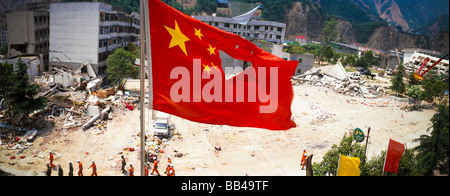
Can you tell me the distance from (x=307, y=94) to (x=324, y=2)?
352 feet

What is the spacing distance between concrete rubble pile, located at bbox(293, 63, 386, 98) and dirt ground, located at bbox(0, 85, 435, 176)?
685cm

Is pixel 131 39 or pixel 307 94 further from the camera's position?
pixel 131 39

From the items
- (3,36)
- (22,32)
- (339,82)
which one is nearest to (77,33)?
(22,32)

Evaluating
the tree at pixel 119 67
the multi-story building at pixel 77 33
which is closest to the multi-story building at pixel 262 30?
the multi-story building at pixel 77 33

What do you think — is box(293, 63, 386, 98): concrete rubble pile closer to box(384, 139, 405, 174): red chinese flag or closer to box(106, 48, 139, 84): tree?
box(106, 48, 139, 84): tree

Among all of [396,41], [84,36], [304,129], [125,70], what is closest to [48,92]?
[125,70]

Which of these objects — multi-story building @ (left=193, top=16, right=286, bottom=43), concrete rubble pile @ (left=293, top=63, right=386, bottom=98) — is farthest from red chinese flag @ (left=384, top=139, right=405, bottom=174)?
multi-story building @ (left=193, top=16, right=286, bottom=43)

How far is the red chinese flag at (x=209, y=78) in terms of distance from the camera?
16.6 feet

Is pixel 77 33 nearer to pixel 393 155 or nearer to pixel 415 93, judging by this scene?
pixel 393 155

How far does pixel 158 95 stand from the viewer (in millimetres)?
5070

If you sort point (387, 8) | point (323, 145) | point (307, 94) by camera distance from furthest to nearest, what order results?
point (387, 8) < point (307, 94) < point (323, 145)

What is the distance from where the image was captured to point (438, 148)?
341 inches
